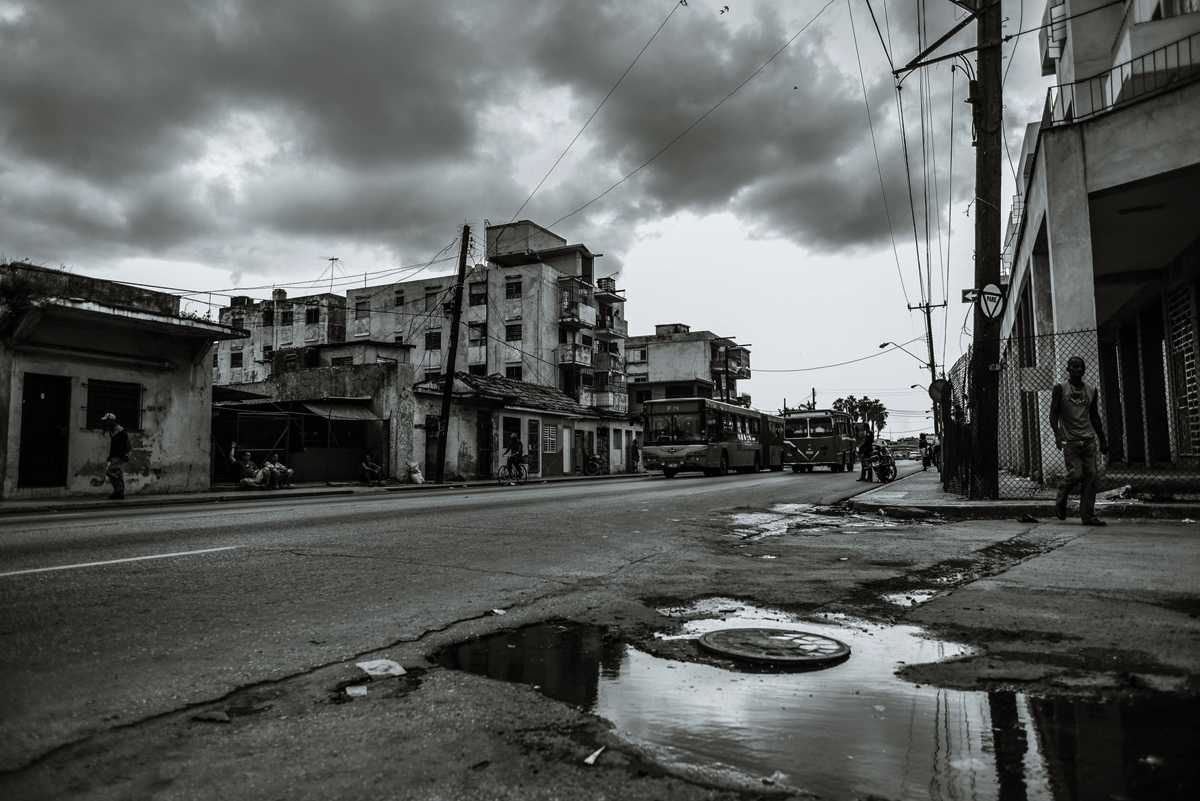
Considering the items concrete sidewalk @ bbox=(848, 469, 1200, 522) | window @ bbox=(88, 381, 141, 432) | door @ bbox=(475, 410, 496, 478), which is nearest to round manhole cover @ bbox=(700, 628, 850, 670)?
concrete sidewalk @ bbox=(848, 469, 1200, 522)

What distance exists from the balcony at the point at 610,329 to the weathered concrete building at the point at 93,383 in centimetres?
4091

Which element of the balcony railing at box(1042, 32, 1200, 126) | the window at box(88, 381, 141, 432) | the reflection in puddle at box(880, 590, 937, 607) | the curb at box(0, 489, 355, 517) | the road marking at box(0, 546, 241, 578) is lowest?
the curb at box(0, 489, 355, 517)

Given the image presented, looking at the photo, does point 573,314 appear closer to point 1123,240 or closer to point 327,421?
point 327,421

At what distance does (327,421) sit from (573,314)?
30.9 meters

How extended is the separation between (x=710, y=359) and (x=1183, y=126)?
2530 inches

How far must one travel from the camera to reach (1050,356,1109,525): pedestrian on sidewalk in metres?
8.32

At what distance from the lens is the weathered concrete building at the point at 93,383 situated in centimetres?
1761

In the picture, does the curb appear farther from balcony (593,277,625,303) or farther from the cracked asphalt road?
balcony (593,277,625,303)

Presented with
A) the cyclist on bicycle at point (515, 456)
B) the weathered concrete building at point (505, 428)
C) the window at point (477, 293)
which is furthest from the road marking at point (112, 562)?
the window at point (477, 293)

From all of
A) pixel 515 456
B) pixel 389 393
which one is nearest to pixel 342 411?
pixel 389 393

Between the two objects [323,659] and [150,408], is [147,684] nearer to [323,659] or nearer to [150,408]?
[323,659]

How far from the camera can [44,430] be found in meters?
18.4

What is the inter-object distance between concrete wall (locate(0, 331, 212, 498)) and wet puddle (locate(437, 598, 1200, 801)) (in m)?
19.6

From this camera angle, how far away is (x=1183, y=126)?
418 inches
